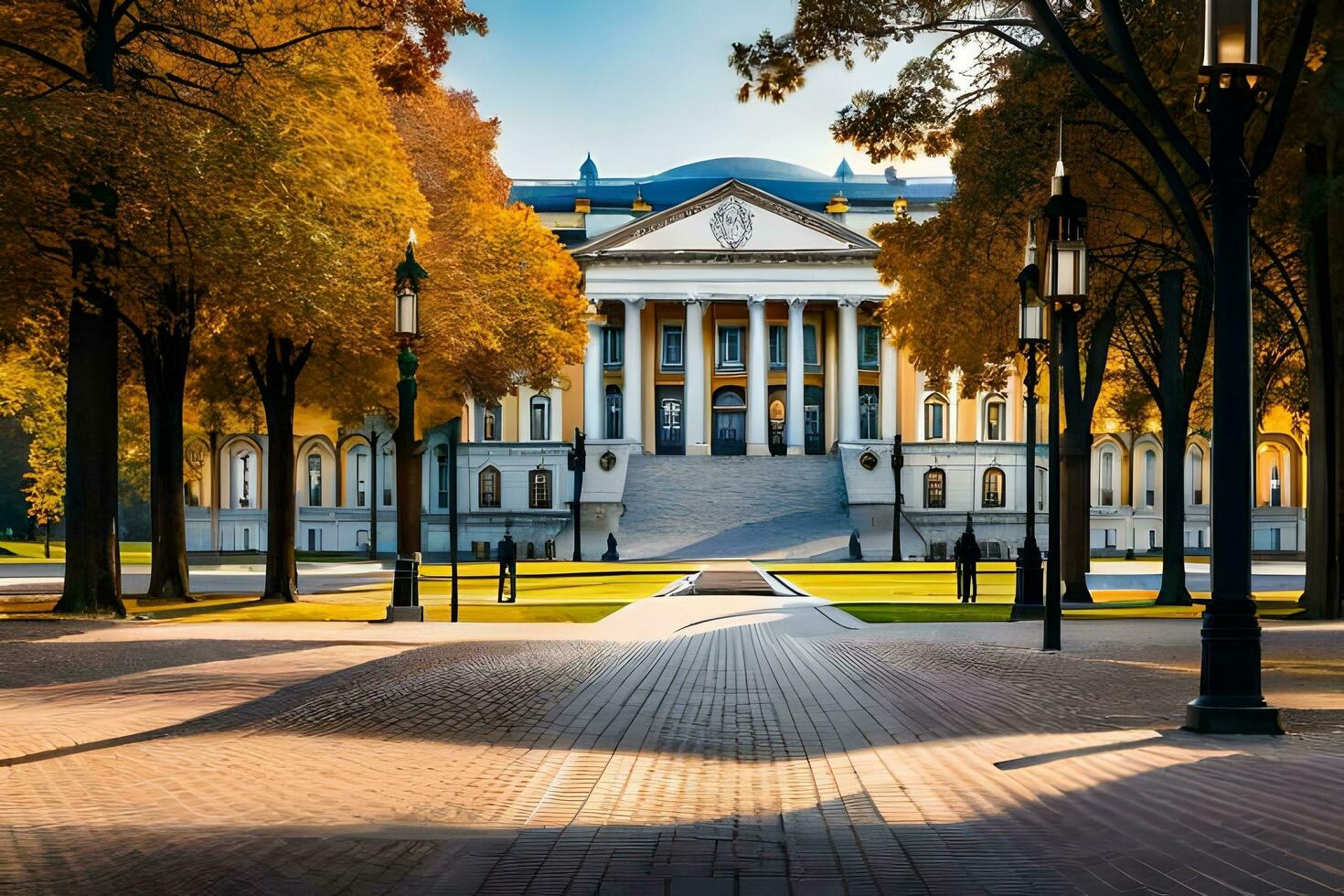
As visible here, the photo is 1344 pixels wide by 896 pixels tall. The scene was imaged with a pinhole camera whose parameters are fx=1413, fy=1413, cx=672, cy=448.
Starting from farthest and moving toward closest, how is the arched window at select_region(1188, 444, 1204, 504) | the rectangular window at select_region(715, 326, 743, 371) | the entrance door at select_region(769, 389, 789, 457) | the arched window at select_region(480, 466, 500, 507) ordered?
the rectangular window at select_region(715, 326, 743, 371) → the entrance door at select_region(769, 389, 789, 457) → the arched window at select_region(480, 466, 500, 507) → the arched window at select_region(1188, 444, 1204, 504)

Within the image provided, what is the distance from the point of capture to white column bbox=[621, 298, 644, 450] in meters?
82.9

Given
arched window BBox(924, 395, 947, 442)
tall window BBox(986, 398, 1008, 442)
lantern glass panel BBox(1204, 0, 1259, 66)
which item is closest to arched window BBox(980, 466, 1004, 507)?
tall window BBox(986, 398, 1008, 442)

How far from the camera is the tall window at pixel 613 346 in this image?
87.1 meters

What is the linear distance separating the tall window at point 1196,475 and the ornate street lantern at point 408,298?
6301 centimetres

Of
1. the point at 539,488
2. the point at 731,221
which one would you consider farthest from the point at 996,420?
the point at 539,488

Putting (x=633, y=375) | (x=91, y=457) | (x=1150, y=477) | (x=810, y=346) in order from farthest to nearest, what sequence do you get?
(x=810, y=346), (x=633, y=375), (x=1150, y=477), (x=91, y=457)

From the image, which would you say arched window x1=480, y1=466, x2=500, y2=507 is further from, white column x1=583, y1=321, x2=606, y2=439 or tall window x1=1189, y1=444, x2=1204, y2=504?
tall window x1=1189, y1=444, x2=1204, y2=504

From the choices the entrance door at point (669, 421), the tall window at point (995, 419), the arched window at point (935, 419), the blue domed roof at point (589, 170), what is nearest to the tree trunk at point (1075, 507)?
the tall window at point (995, 419)

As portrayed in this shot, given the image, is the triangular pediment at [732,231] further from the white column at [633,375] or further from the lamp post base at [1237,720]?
the lamp post base at [1237,720]

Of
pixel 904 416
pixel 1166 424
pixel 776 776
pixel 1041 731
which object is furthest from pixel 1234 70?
pixel 904 416

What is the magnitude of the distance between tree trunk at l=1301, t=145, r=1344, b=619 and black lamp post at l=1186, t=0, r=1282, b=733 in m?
12.8

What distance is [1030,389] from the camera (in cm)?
2219

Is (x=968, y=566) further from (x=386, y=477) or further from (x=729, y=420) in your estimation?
(x=729, y=420)

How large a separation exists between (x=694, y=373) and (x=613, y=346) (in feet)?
22.6
